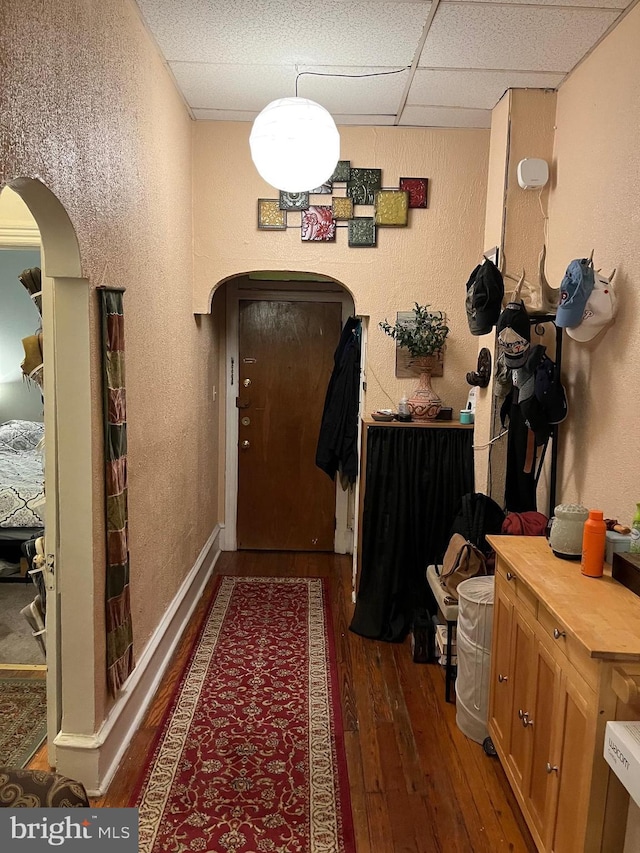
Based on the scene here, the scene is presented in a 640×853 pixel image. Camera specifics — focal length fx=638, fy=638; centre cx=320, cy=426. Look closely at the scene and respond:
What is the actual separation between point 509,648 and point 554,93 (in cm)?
242

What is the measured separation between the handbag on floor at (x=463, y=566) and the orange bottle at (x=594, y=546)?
0.91 metres

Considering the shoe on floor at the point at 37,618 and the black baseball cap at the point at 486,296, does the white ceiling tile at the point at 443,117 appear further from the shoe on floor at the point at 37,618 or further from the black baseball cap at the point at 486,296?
the shoe on floor at the point at 37,618

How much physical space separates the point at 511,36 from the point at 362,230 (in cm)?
126

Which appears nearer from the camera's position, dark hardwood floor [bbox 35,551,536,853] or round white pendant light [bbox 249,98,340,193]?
dark hardwood floor [bbox 35,551,536,853]

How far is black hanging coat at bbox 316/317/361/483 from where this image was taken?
14.2 feet

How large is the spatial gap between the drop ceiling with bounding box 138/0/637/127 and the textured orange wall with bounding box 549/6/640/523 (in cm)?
18

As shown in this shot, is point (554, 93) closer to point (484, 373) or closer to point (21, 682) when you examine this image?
point (484, 373)

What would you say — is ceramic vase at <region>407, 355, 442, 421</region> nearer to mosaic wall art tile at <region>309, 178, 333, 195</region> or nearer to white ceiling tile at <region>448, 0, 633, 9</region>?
mosaic wall art tile at <region>309, 178, 333, 195</region>

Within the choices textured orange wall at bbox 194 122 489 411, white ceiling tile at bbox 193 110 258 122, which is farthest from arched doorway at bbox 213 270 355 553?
white ceiling tile at bbox 193 110 258 122

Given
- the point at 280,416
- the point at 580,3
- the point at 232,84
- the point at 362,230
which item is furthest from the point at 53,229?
the point at 280,416

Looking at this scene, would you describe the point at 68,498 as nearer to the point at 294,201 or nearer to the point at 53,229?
the point at 53,229

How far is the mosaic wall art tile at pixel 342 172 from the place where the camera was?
3449 mm

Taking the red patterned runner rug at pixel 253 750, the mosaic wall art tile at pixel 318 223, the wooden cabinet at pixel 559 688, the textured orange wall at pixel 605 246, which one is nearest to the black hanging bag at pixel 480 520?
the textured orange wall at pixel 605 246

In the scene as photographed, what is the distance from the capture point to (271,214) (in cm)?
349
